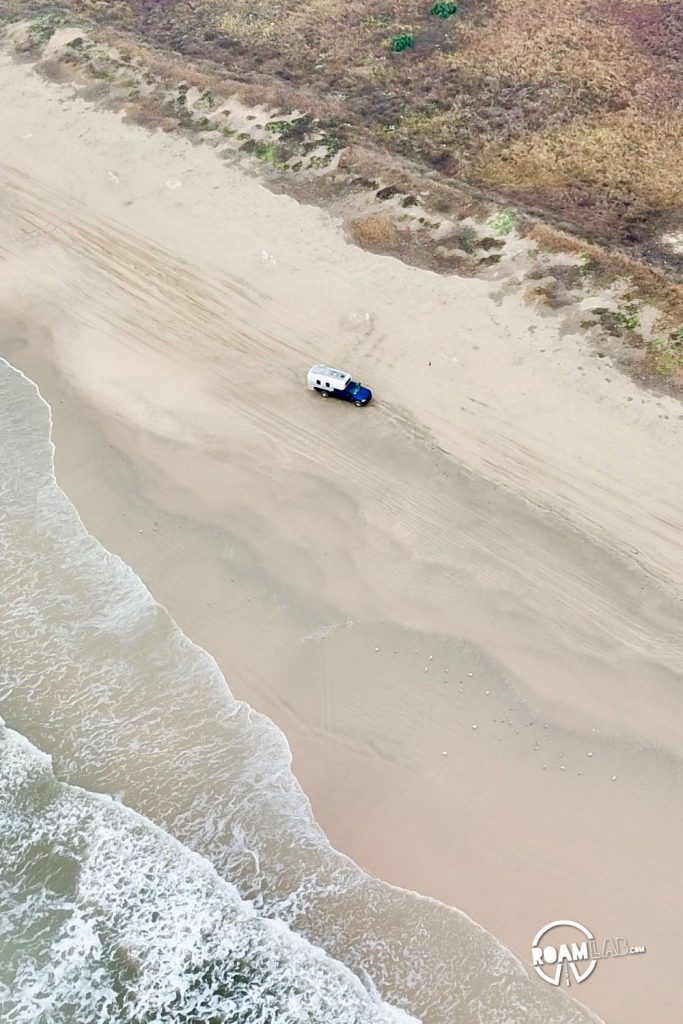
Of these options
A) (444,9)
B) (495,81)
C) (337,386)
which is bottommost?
(337,386)

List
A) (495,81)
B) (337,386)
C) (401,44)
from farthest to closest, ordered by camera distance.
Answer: (401,44)
(495,81)
(337,386)

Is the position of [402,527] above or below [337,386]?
below

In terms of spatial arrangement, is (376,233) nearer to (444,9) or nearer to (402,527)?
(402,527)

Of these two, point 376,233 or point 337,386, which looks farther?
point 376,233

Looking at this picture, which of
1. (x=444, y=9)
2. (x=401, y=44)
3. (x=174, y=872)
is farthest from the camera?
(x=444, y=9)

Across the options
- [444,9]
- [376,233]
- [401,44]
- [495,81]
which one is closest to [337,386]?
[376,233]

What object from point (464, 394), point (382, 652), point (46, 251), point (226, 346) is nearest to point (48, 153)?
point (46, 251)

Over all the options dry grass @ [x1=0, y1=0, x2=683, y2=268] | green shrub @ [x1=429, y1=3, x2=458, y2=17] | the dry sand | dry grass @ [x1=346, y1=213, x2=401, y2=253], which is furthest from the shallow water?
green shrub @ [x1=429, y1=3, x2=458, y2=17]

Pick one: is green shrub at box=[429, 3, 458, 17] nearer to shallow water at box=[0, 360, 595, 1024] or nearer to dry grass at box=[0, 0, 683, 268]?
dry grass at box=[0, 0, 683, 268]
